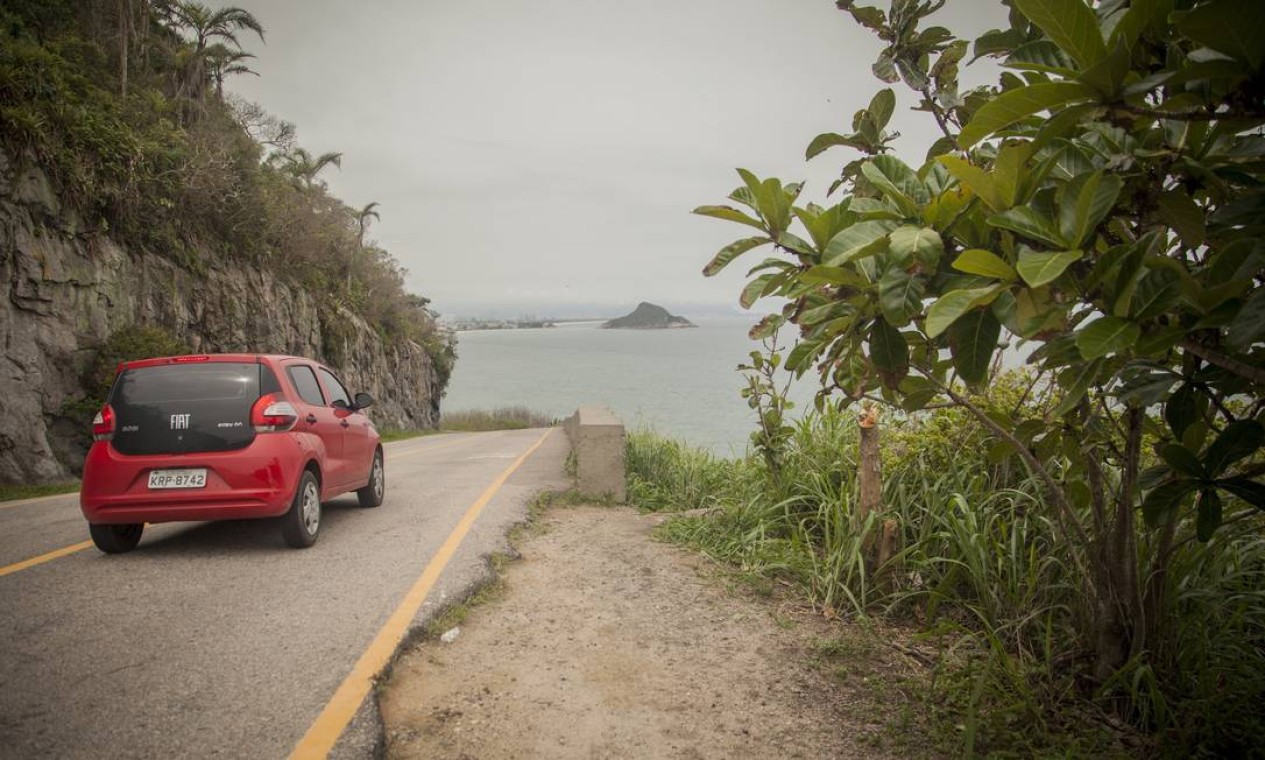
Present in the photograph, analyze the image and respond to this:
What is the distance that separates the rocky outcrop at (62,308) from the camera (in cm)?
1149

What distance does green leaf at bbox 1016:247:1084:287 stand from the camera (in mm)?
1355

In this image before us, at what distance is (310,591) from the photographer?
440cm

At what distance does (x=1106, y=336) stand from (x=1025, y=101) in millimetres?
556

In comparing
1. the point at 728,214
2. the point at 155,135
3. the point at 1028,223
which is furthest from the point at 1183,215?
the point at 155,135

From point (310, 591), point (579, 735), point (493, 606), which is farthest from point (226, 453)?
point (579, 735)

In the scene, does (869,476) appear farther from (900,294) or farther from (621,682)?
(900,294)

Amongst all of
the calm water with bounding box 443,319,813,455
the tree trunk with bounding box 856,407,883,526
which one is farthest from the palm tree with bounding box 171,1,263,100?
the tree trunk with bounding box 856,407,883,526

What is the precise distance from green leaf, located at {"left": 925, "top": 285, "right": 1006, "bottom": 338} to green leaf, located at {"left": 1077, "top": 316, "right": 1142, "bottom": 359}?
21cm

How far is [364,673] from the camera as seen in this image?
3.19 m

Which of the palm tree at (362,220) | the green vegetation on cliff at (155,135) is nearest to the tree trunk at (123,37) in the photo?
the green vegetation on cliff at (155,135)

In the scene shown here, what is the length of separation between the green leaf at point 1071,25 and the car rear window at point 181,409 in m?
5.62

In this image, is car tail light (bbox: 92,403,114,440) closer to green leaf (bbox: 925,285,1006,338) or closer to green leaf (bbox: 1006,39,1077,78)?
green leaf (bbox: 925,285,1006,338)

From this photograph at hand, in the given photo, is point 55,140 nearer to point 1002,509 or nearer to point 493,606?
point 493,606

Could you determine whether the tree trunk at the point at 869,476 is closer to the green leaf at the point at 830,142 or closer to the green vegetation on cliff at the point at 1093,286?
the green vegetation on cliff at the point at 1093,286
